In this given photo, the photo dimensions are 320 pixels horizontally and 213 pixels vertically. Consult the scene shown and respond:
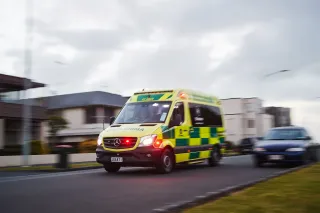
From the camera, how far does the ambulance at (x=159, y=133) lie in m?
12.1

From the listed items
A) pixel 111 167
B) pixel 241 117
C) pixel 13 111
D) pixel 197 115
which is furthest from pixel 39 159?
pixel 241 117

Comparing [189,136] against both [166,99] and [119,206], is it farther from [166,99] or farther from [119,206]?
[119,206]

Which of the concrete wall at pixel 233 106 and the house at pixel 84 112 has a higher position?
the concrete wall at pixel 233 106

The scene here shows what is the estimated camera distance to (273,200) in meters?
6.72

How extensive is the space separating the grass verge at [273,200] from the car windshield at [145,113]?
4.84 meters

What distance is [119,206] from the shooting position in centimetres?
688

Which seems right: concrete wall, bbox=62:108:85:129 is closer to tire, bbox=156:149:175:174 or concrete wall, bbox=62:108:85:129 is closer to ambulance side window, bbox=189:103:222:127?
ambulance side window, bbox=189:103:222:127

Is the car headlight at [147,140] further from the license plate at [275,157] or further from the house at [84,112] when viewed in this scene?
the house at [84,112]


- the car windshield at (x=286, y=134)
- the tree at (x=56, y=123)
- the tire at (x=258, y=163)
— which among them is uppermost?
the tree at (x=56, y=123)

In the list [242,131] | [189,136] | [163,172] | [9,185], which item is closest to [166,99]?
[189,136]

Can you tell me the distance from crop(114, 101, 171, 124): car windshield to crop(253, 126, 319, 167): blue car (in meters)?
4.24

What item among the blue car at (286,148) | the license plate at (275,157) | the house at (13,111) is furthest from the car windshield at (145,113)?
the house at (13,111)

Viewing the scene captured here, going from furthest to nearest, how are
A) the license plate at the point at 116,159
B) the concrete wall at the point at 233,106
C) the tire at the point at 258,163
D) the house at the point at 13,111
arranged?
the concrete wall at the point at 233,106 → the house at the point at 13,111 → the tire at the point at 258,163 → the license plate at the point at 116,159

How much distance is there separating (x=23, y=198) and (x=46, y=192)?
83 centimetres
